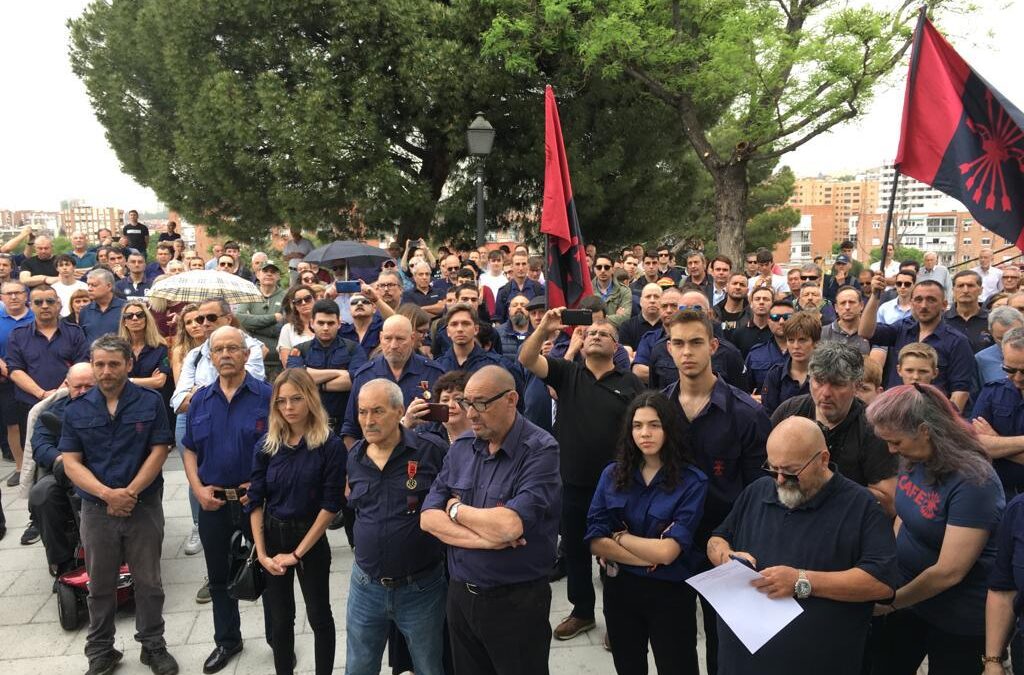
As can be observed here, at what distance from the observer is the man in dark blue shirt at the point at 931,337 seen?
552cm

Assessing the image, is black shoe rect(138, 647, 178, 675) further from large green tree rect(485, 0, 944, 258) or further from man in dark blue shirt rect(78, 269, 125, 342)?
large green tree rect(485, 0, 944, 258)

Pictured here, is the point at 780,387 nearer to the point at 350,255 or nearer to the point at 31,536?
the point at 350,255

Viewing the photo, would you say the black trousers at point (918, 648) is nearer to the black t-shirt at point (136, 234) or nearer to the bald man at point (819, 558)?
the bald man at point (819, 558)

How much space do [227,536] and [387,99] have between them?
558 inches

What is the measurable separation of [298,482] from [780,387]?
125 inches

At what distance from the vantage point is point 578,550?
5.10m

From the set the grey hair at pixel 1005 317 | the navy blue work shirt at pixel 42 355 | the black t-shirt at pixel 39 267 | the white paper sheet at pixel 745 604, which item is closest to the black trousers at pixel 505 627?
the white paper sheet at pixel 745 604

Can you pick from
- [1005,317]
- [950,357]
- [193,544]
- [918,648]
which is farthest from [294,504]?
[1005,317]

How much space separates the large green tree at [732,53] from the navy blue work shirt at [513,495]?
47.2 ft

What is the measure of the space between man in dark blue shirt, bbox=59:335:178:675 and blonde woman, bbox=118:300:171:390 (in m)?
1.71

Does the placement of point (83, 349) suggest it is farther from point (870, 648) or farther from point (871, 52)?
point (871, 52)

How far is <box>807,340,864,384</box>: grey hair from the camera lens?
3756 mm

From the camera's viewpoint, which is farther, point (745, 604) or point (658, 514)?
point (658, 514)

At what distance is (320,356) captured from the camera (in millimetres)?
6410
